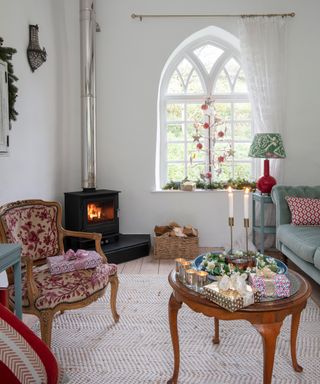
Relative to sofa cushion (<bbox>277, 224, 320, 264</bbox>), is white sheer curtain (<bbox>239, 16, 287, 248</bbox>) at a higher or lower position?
higher

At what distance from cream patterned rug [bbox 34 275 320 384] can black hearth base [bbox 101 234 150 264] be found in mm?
1063

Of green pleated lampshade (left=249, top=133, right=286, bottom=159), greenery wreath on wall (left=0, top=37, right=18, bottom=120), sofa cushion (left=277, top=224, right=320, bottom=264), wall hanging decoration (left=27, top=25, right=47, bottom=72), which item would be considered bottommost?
sofa cushion (left=277, top=224, right=320, bottom=264)

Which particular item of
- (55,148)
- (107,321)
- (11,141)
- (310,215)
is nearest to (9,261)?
(107,321)

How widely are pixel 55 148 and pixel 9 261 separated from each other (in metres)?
2.57

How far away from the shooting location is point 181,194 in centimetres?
465

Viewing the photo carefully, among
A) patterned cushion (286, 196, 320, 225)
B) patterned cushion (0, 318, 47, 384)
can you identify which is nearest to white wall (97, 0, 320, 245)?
patterned cushion (286, 196, 320, 225)

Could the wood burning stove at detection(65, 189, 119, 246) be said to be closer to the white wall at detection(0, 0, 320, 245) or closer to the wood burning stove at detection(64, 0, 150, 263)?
the wood burning stove at detection(64, 0, 150, 263)

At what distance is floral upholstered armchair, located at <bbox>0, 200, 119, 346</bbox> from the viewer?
81.5 inches

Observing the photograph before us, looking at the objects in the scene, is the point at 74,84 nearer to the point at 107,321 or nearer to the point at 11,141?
the point at 11,141

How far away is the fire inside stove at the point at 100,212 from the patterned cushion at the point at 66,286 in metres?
1.61

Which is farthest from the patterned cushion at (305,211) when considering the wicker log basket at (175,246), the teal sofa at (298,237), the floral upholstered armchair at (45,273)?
the floral upholstered armchair at (45,273)

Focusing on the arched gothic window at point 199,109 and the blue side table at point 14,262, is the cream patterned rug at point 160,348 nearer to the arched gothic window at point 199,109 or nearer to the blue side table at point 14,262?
the blue side table at point 14,262

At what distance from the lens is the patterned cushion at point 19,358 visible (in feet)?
3.29

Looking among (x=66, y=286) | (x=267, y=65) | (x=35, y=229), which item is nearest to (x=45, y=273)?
(x=66, y=286)
